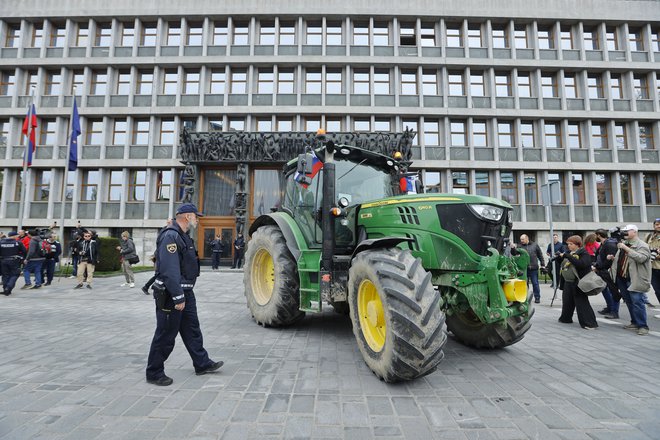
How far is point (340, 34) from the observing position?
82.7ft

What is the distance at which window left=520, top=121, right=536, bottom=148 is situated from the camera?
952 inches

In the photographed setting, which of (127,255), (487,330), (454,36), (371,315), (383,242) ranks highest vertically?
(454,36)

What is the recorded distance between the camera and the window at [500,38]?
25.0 metres

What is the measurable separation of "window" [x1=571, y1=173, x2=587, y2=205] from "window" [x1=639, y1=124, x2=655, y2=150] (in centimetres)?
539

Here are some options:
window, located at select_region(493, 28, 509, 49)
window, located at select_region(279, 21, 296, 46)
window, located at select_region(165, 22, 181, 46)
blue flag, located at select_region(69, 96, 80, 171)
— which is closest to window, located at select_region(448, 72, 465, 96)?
window, located at select_region(493, 28, 509, 49)

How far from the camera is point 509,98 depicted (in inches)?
956

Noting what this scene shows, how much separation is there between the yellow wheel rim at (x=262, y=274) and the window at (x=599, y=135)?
2780 centimetres

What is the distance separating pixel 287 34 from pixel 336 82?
17.5 ft

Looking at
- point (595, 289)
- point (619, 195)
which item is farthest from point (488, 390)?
point (619, 195)

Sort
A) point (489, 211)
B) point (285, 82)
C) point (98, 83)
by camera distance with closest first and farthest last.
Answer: point (489, 211) < point (285, 82) < point (98, 83)

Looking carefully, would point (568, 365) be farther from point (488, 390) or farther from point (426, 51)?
point (426, 51)

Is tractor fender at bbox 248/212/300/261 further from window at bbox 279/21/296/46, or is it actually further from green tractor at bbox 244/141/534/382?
window at bbox 279/21/296/46

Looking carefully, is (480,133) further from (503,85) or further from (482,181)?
(503,85)

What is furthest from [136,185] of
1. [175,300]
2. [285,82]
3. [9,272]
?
[175,300]
